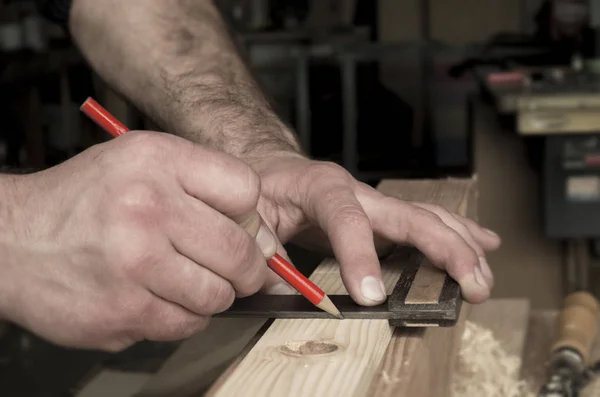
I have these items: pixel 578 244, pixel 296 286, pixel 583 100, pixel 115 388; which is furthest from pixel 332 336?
pixel 578 244

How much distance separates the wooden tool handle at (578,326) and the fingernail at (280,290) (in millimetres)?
689

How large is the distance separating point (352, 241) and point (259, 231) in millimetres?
119

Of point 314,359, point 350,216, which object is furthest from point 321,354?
point 350,216

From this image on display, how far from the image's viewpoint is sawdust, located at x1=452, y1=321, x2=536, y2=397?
115 centimetres

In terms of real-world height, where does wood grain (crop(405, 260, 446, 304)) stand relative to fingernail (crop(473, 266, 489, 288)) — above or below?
above

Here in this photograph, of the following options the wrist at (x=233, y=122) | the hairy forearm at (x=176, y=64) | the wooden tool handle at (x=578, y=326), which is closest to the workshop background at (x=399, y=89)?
the wooden tool handle at (x=578, y=326)

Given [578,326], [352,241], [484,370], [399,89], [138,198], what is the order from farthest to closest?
[399,89]
[578,326]
[484,370]
[352,241]
[138,198]

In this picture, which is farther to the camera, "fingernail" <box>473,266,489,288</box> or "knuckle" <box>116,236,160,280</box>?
"fingernail" <box>473,266,489,288</box>

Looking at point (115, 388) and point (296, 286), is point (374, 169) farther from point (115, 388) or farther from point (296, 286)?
point (296, 286)

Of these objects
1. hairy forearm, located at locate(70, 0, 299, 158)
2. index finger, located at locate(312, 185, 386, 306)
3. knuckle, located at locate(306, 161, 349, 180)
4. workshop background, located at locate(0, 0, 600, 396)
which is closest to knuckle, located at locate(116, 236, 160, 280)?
index finger, located at locate(312, 185, 386, 306)

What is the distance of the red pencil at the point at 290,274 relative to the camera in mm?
803

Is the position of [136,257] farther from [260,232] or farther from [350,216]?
[350,216]

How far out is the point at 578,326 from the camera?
5.03ft

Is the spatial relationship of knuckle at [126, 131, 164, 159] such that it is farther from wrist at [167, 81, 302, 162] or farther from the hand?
wrist at [167, 81, 302, 162]
